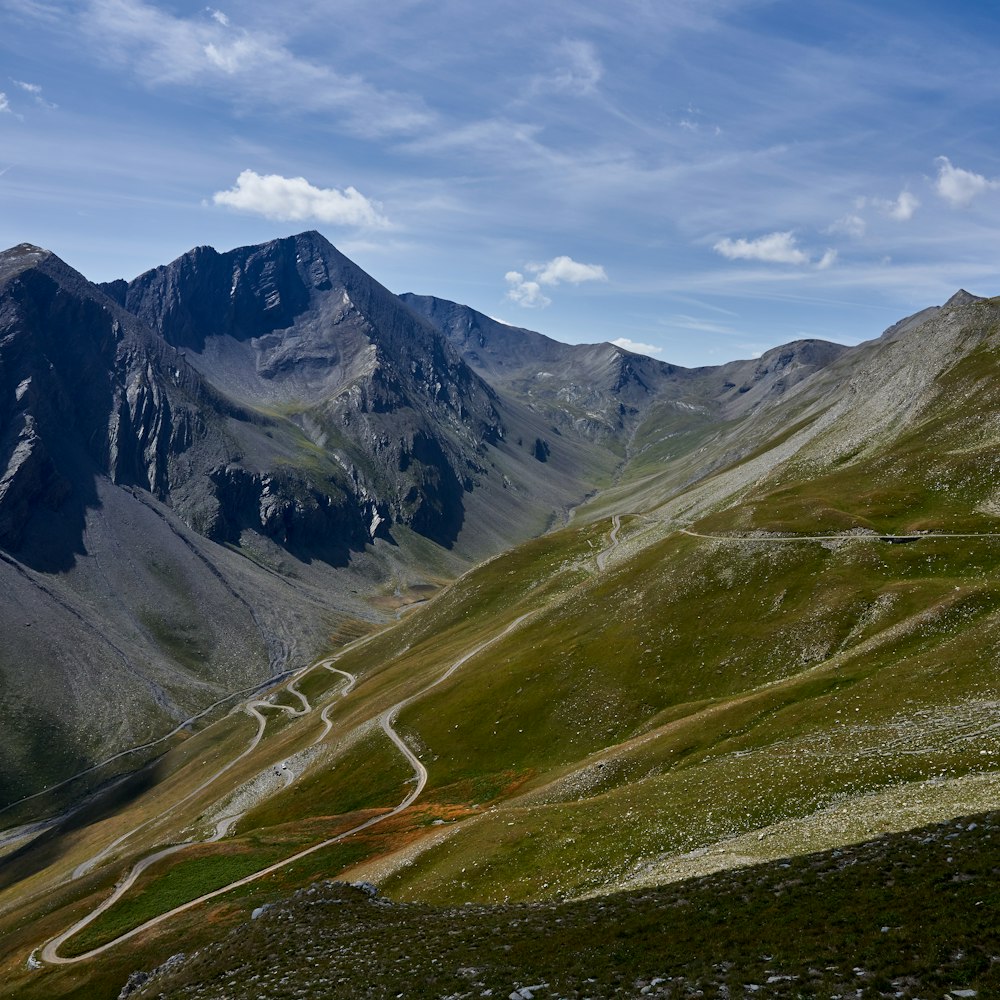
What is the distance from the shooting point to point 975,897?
20250mm

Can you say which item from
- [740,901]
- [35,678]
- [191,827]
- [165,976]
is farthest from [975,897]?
[35,678]

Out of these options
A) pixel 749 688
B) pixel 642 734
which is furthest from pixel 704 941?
pixel 749 688

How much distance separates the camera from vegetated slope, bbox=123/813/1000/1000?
18.3m

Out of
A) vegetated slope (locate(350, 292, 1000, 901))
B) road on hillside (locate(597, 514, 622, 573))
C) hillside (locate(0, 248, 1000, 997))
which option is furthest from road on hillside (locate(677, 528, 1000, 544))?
road on hillside (locate(597, 514, 622, 573))

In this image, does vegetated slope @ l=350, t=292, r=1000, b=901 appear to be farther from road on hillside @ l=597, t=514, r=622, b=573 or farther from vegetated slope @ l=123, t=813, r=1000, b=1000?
vegetated slope @ l=123, t=813, r=1000, b=1000

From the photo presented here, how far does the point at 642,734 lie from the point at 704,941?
152 feet

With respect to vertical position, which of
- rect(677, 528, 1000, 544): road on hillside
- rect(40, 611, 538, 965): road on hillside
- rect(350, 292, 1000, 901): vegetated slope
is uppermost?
rect(677, 528, 1000, 544): road on hillside

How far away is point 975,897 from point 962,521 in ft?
251

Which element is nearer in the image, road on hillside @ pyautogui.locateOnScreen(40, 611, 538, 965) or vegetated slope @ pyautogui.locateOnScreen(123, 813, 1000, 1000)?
vegetated slope @ pyautogui.locateOnScreen(123, 813, 1000, 1000)

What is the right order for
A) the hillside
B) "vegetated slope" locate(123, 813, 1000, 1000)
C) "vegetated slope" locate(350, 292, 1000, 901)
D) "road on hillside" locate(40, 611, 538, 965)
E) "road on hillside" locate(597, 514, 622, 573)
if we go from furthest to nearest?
"road on hillside" locate(597, 514, 622, 573), "road on hillside" locate(40, 611, 538, 965), the hillside, "vegetated slope" locate(350, 292, 1000, 901), "vegetated slope" locate(123, 813, 1000, 1000)

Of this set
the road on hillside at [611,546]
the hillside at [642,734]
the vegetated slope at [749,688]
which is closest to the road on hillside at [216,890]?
the hillside at [642,734]

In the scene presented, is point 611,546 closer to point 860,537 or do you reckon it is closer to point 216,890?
point 860,537

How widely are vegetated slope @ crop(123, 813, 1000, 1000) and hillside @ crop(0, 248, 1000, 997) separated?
2.48 feet

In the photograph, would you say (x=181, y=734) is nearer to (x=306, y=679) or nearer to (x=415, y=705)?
(x=306, y=679)
